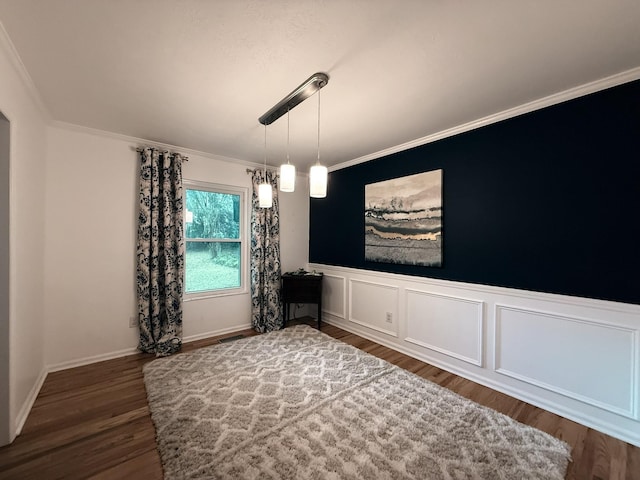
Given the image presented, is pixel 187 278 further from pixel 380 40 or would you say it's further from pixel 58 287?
pixel 380 40

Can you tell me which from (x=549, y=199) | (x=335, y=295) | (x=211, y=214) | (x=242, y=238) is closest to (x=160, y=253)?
(x=211, y=214)

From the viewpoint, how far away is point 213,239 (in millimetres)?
3629

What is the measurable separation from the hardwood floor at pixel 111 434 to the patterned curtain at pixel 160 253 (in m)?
0.53

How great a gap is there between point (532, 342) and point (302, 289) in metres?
2.66

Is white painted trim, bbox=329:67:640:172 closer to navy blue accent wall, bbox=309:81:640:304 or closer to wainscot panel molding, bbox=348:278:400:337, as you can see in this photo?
navy blue accent wall, bbox=309:81:640:304

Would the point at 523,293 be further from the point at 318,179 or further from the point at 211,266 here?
the point at 211,266

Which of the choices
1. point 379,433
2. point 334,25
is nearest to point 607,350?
point 379,433

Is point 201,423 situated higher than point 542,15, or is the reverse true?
point 542,15

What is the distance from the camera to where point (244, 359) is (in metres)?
A: 2.80

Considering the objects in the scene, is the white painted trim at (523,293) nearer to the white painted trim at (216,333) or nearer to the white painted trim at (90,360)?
the white painted trim at (216,333)

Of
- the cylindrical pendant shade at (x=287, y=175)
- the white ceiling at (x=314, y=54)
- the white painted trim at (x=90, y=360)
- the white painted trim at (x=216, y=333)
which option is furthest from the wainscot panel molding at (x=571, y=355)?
the white painted trim at (x=90, y=360)

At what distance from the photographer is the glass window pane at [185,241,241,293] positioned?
3475 millimetres

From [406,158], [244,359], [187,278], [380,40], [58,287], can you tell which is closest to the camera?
[380,40]

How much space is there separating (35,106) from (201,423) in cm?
287
